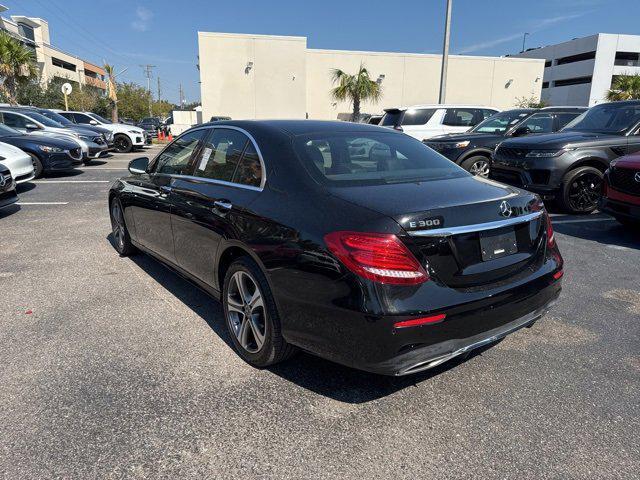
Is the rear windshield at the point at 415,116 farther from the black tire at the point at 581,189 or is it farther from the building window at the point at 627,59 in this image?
the building window at the point at 627,59

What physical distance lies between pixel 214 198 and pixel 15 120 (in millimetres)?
14239

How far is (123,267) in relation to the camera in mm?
5109

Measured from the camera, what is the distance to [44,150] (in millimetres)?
11578

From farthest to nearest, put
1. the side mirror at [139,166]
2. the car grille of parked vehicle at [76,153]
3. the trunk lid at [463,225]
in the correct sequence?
the car grille of parked vehicle at [76,153], the side mirror at [139,166], the trunk lid at [463,225]

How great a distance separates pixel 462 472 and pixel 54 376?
8.10ft

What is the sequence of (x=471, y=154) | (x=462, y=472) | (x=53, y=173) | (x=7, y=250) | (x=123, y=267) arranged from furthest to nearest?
(x=53, y=173) < (x=471, y=154) < (x=7, y=250) < (x=123, y=267) < (x=462, y=472)

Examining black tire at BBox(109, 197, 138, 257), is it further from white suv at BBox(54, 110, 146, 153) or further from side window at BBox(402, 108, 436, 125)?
white suv at BBox(54, 110, 146, 153)

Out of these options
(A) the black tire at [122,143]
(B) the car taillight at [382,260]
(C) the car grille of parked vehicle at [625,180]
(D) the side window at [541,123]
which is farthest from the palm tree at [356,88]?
(B) the car taillight at [382,260]

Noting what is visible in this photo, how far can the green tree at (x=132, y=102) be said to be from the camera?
59.4m

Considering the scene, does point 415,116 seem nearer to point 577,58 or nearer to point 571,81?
point 571,81

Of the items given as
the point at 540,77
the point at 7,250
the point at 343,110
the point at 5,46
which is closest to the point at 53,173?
the point at 7,250

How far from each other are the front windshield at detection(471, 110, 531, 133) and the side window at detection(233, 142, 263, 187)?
8.45 meters

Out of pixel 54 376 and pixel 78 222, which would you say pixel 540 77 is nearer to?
pixel 78 222

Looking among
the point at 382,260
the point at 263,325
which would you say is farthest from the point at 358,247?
the point at 263,325
